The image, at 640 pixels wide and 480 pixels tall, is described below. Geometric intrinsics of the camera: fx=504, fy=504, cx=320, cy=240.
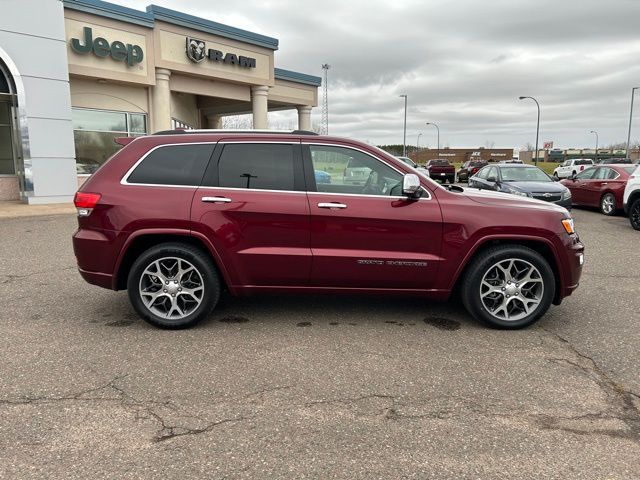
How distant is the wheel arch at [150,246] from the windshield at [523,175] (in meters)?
10.8

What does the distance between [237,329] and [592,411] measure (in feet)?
9.47

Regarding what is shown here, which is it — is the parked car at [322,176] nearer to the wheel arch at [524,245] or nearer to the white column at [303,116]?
the wheel arch at [524,245]

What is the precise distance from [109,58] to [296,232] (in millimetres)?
15499

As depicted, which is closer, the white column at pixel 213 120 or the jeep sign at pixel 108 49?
the jeep sign at pixel 108 49

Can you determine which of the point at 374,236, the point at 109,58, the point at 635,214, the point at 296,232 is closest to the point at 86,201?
the point at 296,232

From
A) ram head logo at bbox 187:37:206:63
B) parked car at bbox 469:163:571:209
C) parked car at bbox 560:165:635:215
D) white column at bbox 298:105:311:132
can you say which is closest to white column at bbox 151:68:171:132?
ram head logo at bbox 187:37:206:63

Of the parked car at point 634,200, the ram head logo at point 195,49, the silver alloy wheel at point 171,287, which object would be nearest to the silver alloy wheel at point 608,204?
the parked car at point 634,200

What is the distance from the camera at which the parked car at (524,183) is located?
12312 millimetres

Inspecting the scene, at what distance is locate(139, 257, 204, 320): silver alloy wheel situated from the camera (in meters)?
4.56

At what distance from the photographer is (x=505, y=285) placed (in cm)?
465

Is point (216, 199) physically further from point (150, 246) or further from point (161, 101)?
point (161, 101)

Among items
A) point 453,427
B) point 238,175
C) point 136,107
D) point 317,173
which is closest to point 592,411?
point 453,427

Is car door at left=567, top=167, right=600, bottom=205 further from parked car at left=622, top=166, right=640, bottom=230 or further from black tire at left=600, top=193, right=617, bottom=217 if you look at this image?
parked car at left=622, top=166, right=640, bottom=230

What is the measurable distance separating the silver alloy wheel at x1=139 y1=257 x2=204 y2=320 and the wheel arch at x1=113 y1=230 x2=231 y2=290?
0.63ft
